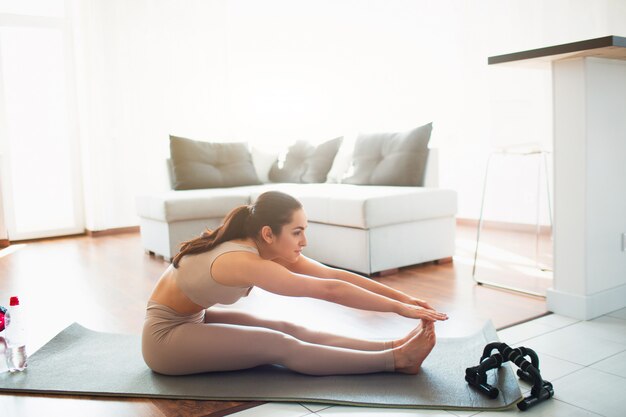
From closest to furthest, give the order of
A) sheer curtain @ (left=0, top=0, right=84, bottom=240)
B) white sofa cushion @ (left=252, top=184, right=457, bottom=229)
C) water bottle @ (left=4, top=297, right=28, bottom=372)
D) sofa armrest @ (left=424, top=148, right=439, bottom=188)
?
water bottle @ (left=4, top=297, right=28, bottom=372), white sofa cushion @ (left=252, top=184, right=457, bottom=229), sofa armrest @ (left=424, top=148, right=439, bottom=188), sheer curtain @ (left=0, top=0, right=84, bottom=240)

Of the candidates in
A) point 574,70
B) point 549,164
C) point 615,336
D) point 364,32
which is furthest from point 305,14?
point 615,336

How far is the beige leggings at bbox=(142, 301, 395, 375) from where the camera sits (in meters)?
2.04

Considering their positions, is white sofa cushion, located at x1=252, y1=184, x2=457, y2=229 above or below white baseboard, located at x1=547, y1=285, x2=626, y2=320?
above

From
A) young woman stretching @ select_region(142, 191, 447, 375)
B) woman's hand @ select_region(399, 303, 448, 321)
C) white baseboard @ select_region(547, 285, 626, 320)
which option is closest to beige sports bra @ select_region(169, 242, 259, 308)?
young woman stretching @ select_region(142, 191, 447, 375)

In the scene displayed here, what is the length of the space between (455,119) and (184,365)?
14.2 ft

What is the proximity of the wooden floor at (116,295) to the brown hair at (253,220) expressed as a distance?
52 centimetres

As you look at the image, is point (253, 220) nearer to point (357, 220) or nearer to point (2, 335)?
point (2, 335)

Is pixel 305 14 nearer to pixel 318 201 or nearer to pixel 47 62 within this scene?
pixel 47 62

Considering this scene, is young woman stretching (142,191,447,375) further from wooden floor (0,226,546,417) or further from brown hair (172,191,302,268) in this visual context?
wooden floor (0,226,546,417)

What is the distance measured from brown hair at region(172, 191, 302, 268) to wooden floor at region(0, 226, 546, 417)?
52 cm

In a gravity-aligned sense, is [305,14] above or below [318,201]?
above

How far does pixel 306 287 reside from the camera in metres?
1.87

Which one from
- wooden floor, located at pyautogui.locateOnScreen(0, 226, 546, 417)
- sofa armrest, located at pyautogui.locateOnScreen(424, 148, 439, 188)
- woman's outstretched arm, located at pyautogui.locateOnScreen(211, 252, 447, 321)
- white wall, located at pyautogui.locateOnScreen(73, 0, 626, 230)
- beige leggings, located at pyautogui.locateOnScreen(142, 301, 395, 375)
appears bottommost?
wooden floor, located at pyautogui.locateOnScreen(0, 226, 546, 417)

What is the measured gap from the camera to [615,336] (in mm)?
2439
